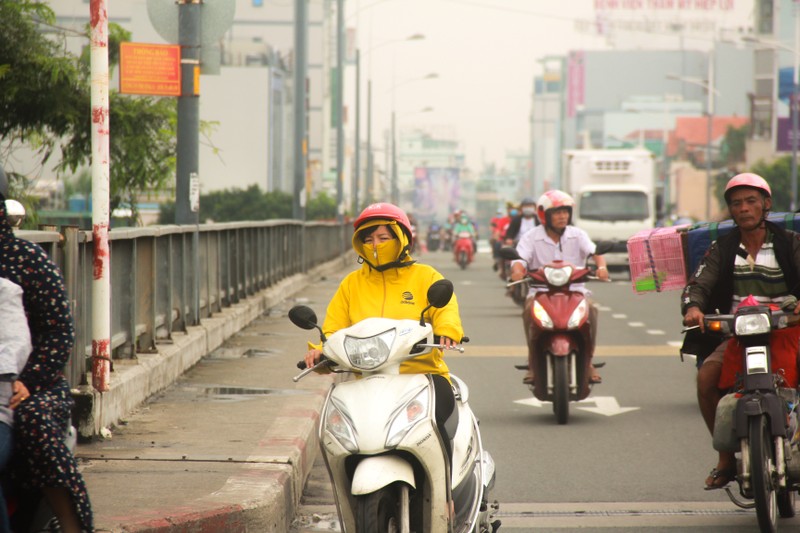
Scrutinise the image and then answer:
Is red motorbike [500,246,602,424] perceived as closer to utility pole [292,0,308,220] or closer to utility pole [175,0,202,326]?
utility pole [175,0,202,326]

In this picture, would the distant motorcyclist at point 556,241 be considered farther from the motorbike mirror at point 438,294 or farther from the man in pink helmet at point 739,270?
the motorbike mirror at point 438,294

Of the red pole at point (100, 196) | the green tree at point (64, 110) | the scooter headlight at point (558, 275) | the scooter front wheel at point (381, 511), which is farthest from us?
the green tree at point (64, 110)

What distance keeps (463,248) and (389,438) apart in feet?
114

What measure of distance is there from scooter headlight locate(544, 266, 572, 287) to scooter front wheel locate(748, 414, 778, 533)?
13.7 ft

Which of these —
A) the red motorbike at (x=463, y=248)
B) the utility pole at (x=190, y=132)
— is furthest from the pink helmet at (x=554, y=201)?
the red motorbike at (x=463, y=248)

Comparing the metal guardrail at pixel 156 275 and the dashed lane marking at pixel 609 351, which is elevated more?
the metal guardrail at pixel 156 275

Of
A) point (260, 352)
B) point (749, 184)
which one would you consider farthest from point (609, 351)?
point (749, 184)

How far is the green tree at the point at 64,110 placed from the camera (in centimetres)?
1361

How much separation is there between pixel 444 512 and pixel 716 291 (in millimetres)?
2292

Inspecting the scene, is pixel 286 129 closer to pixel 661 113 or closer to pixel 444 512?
pixel 661 113

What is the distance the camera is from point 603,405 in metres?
11.6

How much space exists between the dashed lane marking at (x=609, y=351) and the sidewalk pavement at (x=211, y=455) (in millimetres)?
4108

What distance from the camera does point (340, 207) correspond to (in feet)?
144

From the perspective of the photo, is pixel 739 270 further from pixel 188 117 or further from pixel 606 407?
pixel 188 117
